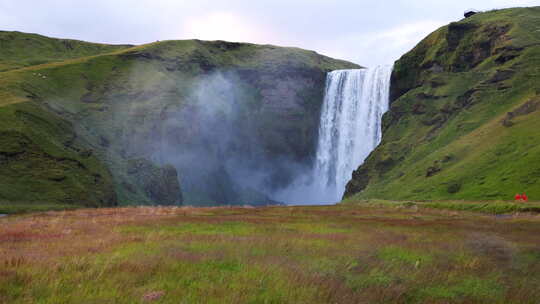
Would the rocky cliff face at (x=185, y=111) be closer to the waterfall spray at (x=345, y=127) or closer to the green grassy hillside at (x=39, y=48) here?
the green grassy hillside at (x=39, y=48)

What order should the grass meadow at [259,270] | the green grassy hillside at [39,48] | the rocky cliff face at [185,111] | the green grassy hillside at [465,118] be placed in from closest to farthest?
the grass meadow at [259,270]
the green grassy hillside at [465,118]
the rocky cliff face at [185,111]
the green grassy hillside at [39,48]

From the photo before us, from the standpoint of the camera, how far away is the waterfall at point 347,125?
11156 cm

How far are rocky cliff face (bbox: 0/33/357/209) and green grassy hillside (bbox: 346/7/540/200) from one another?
38.8 meters

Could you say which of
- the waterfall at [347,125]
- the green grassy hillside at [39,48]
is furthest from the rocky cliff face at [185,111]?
the waterfall at [347,125]

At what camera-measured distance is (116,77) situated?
116562 mm

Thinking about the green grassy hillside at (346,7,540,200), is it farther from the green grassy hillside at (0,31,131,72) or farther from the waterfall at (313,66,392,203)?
the green grassy hillside at (0,31,131,72)

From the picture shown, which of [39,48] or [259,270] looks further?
[39,48]

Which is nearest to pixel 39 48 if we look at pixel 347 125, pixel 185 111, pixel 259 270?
pixel 185 111

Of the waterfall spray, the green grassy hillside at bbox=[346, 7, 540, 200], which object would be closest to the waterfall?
the waterfall spray

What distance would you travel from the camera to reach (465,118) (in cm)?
7775

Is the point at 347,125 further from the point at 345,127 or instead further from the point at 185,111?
the point at 185,111

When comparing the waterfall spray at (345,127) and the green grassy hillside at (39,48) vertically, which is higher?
the green grassy hillside at (39,48)

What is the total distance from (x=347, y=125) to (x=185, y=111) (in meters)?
43.5

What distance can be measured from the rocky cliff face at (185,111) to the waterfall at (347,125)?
10.00 metres
